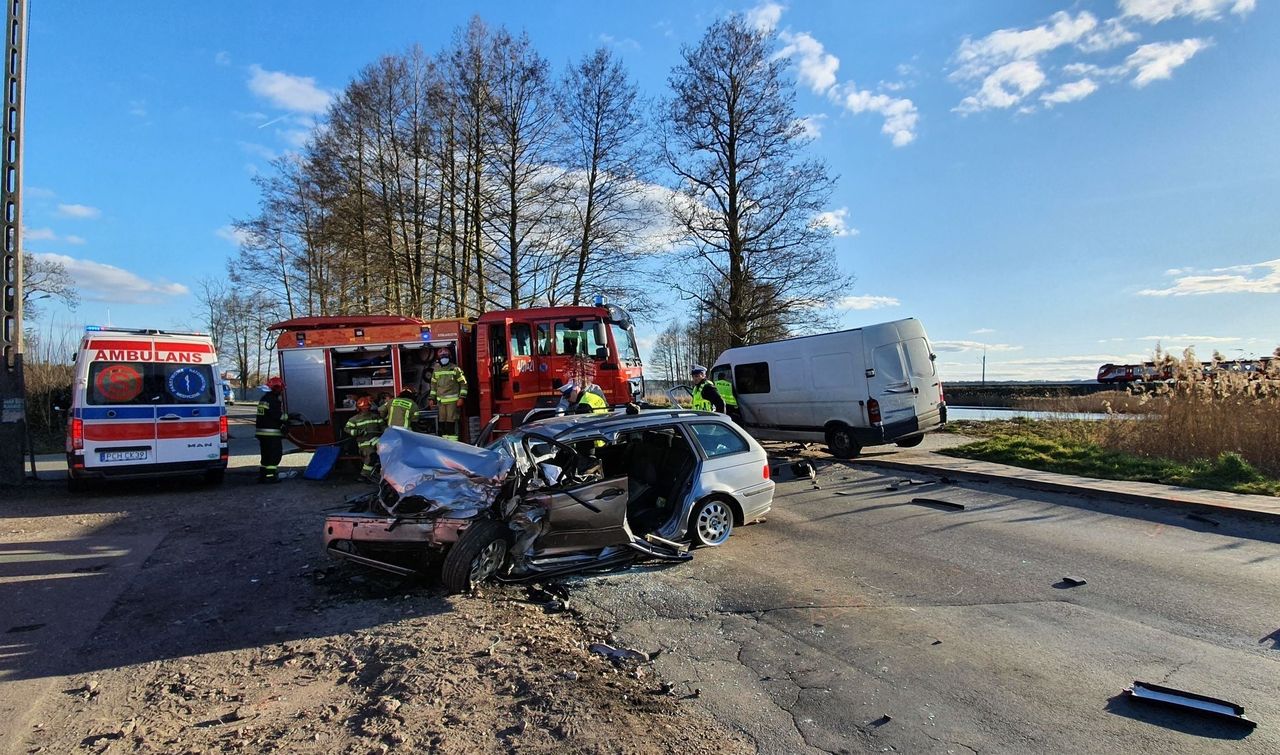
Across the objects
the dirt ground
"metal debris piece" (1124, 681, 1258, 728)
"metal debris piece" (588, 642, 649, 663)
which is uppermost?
the dirt ground

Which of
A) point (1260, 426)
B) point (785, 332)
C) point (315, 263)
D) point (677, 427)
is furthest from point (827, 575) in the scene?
point (315, 263)

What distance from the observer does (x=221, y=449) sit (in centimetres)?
1046

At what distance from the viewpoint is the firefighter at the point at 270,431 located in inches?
452

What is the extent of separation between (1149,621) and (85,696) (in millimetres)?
6396

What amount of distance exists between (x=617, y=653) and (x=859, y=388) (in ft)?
31.4

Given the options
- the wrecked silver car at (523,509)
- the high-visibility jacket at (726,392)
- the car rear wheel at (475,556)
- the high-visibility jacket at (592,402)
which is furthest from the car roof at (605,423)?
the high-visibility jacket at (726,392)

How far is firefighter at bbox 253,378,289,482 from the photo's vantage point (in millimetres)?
11477

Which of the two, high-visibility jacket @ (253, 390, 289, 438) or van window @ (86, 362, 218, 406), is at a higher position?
van window @ (86, 362, 218, 406)

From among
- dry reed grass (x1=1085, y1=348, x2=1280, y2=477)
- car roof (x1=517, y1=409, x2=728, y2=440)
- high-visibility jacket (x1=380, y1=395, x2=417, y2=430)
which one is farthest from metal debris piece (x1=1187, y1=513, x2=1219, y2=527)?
high-visibility jacket (x1=380, y1=395, x2=417, y2=430)

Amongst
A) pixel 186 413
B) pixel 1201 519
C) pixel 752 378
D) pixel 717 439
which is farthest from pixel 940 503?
pixel 186 413

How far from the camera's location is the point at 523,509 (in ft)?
17.0

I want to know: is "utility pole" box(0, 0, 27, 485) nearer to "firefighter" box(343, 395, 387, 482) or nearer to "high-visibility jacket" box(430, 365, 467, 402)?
"firefighter" box(343, 395, 387, 482)

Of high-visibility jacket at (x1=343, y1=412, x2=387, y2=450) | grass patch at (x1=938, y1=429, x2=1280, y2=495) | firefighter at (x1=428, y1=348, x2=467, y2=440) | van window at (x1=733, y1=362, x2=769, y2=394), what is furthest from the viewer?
van window at (x1=733, y1=362, x2=769, y2=394)

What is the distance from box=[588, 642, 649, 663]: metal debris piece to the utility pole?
11342mm
